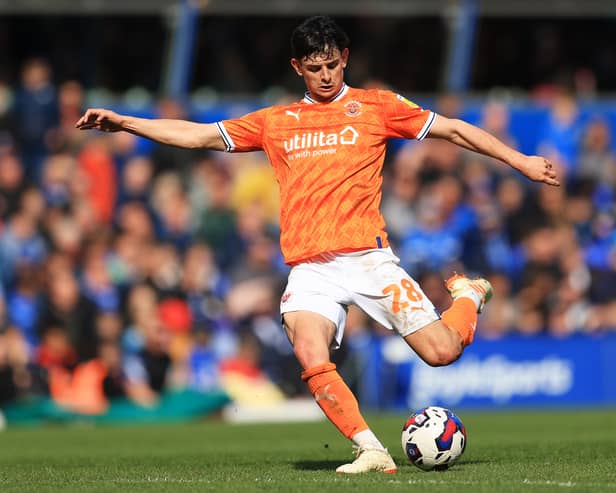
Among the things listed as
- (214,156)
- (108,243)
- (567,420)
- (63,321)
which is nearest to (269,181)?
(214,156)

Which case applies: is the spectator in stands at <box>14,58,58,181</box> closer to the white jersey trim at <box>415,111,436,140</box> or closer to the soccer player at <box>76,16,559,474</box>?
the soccer player at <box>76,16,559,474</box>

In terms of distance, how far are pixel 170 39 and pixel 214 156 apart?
120 inches

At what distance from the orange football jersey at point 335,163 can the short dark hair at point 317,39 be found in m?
0.39

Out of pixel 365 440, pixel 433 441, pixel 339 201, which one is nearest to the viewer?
pixel 365 440

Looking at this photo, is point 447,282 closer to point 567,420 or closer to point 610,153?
point 567,420

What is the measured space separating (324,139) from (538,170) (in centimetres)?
137

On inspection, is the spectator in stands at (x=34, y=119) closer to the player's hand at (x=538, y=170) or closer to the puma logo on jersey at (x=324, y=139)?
the puma logo on jersey at (x=324, y=139)

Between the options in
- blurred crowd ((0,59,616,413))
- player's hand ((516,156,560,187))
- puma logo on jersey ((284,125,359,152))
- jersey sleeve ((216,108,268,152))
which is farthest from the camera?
blurred crowd ((0,59,616,413))

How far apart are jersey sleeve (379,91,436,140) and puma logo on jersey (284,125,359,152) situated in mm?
271

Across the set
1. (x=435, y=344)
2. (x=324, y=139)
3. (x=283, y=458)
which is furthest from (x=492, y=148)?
(x=283, y=458)

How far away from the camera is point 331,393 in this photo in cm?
815

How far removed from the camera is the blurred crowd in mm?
16922

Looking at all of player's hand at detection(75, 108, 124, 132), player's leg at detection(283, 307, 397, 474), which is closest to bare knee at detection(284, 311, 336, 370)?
player's leg at detection(283, 307, 397, 474)

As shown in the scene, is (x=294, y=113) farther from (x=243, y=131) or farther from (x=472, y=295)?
(x=472, y=295)
